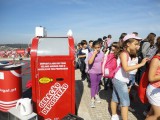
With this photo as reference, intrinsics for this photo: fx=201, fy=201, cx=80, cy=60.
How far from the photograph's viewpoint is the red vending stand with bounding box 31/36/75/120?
4215mm

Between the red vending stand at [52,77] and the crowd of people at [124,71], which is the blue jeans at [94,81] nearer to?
the crowd of people at [124,71]

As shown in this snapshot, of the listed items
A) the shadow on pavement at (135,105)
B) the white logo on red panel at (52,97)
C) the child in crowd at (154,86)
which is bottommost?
the shadow on pavement at (135,105)

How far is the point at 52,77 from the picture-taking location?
4273 millimetres

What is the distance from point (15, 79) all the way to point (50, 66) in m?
1.02

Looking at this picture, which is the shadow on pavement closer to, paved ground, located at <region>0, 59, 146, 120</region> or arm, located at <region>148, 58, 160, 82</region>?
paved ground, located at <region>0, 59, 146, 120</region>

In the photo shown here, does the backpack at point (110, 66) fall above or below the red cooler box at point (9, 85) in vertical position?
above

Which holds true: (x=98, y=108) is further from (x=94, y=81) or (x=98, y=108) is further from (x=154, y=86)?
(x=154, y=86)

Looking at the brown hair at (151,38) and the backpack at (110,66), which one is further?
the brown hair at (151,38)

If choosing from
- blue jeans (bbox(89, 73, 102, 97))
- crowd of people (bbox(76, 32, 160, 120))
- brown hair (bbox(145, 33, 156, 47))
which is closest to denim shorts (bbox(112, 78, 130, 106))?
crowd of people (bbox(76, 32, 160, 120))

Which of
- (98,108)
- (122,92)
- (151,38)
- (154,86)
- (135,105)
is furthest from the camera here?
(151,38)

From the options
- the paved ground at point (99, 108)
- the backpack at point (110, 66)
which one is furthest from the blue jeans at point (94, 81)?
the backpack at point (110, 66)

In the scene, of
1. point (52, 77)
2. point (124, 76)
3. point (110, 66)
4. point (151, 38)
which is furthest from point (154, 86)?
point (151, 38)

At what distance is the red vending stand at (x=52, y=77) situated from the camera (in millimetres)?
4215

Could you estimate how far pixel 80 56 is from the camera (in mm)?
9094
